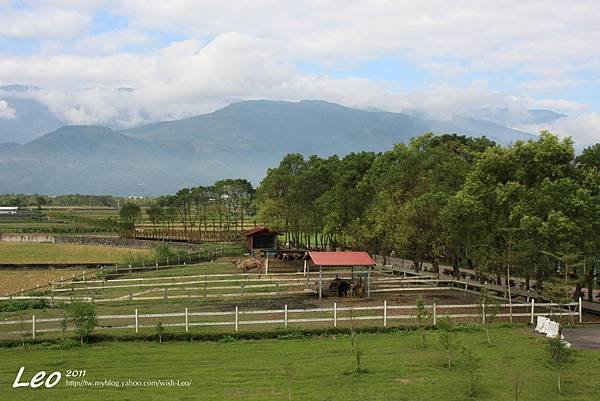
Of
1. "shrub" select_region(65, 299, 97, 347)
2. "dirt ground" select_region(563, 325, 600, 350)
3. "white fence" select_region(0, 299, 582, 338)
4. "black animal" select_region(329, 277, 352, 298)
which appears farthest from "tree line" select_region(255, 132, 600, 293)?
"shrub" select_region(65, 299, 97, 347)

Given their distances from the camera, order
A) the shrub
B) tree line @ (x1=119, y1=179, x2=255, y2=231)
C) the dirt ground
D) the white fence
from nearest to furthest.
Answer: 1. the dirt ground
2. the shrub
3. the white fence
4. tree line @ (x1=119, y1=179, x2=255, y2=231)

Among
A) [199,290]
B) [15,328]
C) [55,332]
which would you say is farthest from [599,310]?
[15,328]

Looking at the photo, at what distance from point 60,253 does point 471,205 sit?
56.1 meters

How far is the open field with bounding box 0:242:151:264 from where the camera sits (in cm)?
6544

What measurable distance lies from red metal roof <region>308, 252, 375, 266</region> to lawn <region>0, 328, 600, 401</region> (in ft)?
34.6

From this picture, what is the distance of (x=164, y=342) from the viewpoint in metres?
23.1

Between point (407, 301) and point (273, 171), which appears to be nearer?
point (407, 301)

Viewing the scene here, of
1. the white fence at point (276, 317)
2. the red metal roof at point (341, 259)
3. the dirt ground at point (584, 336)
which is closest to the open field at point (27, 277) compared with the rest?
the white fence at point (276, 317)

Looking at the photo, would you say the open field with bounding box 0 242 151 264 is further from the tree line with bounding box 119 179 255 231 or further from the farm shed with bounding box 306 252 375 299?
the farm shed with bounding box 306 252 375 299

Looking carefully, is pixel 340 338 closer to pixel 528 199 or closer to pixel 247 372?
pixel 247 372

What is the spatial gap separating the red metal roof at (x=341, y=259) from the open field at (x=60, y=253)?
31378 mm

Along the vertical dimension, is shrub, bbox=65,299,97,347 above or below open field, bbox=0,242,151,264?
above

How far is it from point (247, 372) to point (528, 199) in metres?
19.0

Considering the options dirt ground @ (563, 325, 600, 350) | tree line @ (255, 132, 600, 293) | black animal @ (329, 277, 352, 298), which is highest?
tree line @ (255, 132, 600, 293)
